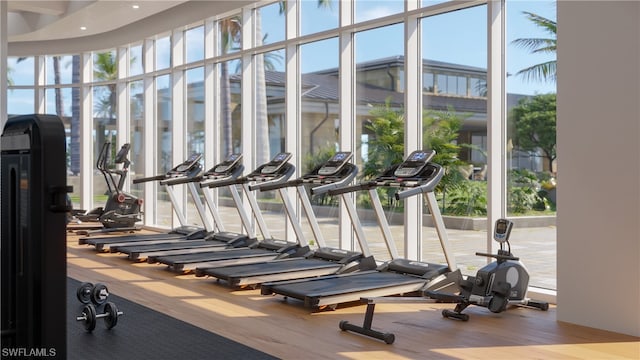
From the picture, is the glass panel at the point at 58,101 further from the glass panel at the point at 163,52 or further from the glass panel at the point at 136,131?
the glass panel at the point at 163,52

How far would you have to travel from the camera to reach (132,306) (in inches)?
224

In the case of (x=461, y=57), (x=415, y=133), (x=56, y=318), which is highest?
(x=461, y=57)

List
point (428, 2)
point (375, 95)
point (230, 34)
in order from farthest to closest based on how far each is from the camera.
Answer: point (230, 34)
point (375, 95)
point (428, 2)

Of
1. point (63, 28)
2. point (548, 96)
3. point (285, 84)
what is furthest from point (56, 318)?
point (63, 28)

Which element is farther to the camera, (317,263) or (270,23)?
(270,23)

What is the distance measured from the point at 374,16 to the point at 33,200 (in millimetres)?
5509

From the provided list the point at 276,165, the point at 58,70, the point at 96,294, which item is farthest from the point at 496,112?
the point at 58,70

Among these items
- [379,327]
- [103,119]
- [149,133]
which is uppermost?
[103,119]

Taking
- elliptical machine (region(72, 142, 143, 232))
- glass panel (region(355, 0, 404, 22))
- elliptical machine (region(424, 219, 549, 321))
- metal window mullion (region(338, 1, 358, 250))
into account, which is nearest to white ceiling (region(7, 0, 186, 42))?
elliptical machine (region(72, 142, 143, 232))

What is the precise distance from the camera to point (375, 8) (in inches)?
310

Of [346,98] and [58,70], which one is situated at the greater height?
[58,70]

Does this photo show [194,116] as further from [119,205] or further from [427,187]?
[427,187]

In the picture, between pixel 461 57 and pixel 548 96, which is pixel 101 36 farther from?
pixel 548 96

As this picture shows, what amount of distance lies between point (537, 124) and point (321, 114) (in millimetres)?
3117
